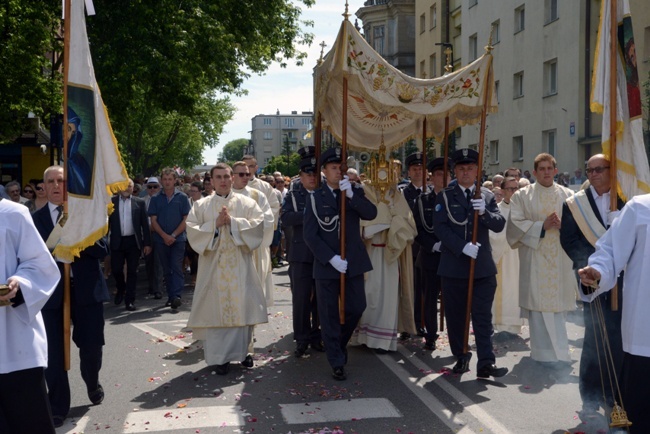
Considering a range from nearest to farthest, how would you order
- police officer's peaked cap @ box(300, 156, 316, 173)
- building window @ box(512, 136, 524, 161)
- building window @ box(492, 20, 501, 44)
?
police officer's peaked cap @ box(300, 156, 316, 173) < building window @ box(512, 136, 524, 161) < building window @ box(492, 20, 501, 44)

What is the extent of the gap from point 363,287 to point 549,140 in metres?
21.5

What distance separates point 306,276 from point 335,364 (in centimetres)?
155

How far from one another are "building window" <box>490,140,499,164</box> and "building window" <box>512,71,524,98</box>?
2.65 metres

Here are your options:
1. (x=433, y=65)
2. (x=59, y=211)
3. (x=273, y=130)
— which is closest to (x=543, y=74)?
(x=433, y=65)

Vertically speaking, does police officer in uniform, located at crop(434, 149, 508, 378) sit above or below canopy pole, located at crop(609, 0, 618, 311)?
below

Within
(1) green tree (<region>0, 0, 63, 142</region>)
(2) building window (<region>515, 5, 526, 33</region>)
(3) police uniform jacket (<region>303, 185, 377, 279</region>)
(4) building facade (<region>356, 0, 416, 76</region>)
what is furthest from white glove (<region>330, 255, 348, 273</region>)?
(4) building facade (<region>356, 0, 416, 76</region>)

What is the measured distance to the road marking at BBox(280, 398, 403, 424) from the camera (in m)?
5.92

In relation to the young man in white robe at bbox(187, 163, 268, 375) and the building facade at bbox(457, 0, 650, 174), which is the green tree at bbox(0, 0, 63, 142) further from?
the building facade at bbox(457, 0, 650, 174)

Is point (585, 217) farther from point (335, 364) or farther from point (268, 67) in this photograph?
point (268, 67)

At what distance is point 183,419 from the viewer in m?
6.01

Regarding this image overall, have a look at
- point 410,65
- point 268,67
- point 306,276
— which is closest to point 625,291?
point 306,276

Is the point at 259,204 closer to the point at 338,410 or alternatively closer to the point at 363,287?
the point at 363,287

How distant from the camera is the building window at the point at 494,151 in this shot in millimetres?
32062

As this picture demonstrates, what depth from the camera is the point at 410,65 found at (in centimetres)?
5100
